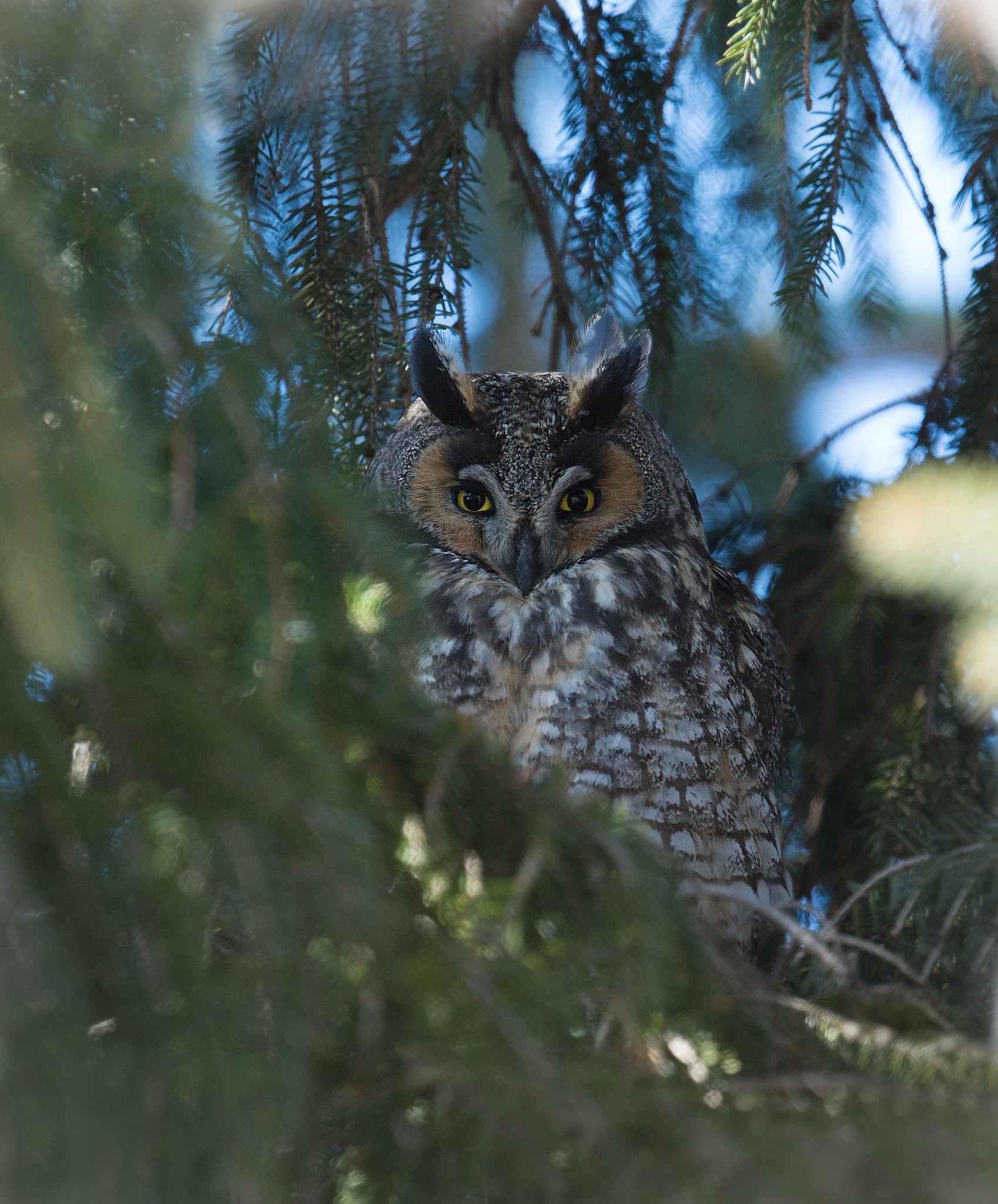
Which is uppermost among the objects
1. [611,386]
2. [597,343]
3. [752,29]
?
[752,29]

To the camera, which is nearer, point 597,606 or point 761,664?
point 597,606

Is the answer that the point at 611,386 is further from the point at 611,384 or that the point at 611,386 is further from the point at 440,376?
the point at 440,376

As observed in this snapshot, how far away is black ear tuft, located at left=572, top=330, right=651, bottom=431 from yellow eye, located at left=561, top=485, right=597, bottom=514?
0.11 meters

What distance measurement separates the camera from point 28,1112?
0.67 metres

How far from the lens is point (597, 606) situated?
172 centimetres

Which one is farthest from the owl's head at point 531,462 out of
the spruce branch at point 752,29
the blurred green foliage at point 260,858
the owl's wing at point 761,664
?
the blurred green foliage at point 260,858

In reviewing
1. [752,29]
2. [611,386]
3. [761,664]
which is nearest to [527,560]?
[611,386]

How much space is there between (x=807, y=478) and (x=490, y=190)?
177cm

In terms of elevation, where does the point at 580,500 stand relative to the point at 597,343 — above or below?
below

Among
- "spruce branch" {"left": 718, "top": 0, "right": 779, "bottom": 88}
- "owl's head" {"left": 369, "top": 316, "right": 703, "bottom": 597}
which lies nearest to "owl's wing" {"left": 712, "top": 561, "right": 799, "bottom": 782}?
"owl's head" {"left": 369, "top": 316, "right": 703, "bottom": 597}

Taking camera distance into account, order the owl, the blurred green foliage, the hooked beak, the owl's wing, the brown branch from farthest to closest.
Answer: the brown branch
the owl's wing
the hooked beak
the owl
the blurred green foliage

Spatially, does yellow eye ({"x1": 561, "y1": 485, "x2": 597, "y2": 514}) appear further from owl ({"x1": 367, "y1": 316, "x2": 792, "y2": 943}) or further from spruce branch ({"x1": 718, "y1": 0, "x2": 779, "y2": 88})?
spruce branch ({"x1": 718, "y1": 0, "x2": 779, "y2": 88})

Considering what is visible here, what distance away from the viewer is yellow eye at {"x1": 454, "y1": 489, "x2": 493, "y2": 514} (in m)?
1.84

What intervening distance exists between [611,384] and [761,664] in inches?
23.1
